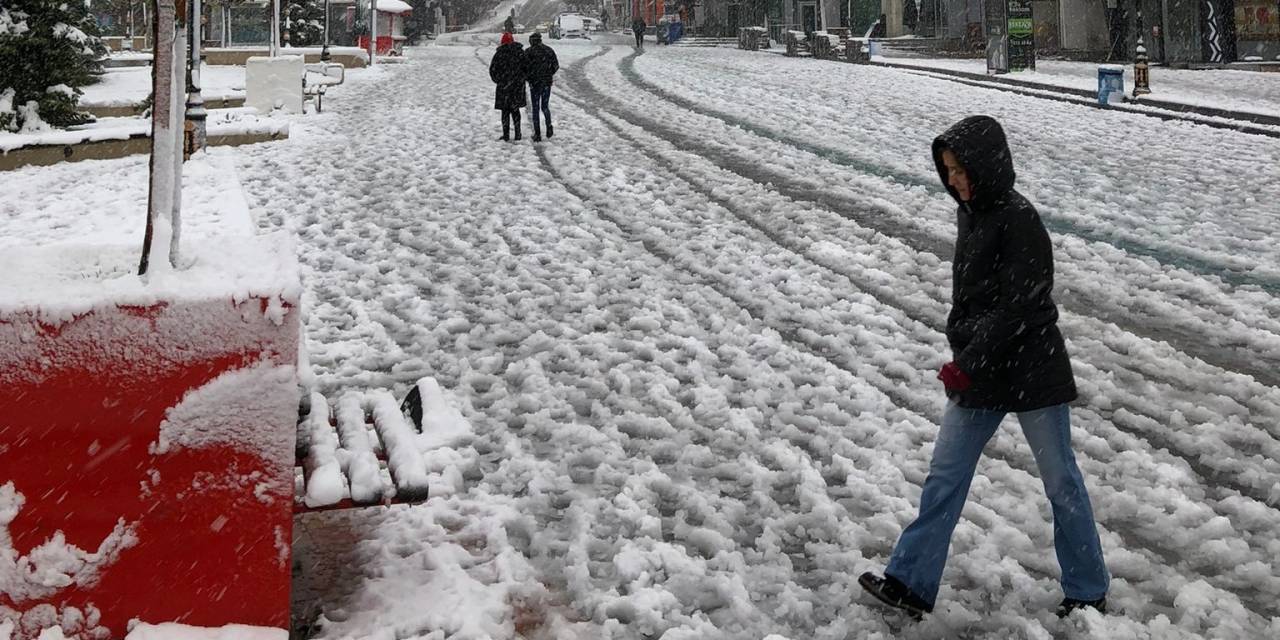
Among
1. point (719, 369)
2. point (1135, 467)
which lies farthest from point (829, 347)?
point (1135, 467)

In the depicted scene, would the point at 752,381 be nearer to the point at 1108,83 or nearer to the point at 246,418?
the point at 246,418

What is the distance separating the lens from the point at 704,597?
4230 mm

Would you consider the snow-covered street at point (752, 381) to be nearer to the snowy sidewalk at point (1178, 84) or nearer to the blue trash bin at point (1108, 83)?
the snowy sidewalk at point (1178, 84)

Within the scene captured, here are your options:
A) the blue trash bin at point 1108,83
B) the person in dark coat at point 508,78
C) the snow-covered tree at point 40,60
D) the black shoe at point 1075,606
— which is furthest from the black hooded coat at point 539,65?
the black shoe at point 1075,606

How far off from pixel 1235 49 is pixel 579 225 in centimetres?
2616

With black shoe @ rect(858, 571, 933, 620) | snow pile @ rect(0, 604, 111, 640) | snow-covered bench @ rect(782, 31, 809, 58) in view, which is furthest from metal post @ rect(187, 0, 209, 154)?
snow-covered bench @ rect(782, 31, 809, 58)

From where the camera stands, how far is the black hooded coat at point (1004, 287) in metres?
3.71

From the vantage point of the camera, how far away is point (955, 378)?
3.82 meters

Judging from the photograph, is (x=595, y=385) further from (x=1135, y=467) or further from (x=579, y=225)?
(x=579, y=225)

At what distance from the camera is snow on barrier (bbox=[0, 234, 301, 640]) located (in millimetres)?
3340

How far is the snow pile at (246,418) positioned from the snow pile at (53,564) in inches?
13.0

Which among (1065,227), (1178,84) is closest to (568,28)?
(1178,84)

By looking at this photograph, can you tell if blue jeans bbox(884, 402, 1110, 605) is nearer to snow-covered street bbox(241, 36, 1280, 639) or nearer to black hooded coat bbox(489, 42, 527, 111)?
snow-covered street bbox(241, 36, 1280, 639)

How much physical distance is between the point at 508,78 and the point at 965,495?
14.3 m
